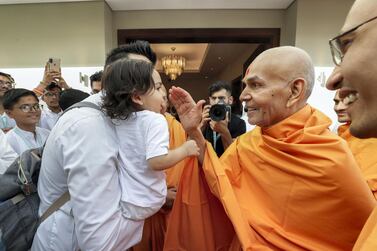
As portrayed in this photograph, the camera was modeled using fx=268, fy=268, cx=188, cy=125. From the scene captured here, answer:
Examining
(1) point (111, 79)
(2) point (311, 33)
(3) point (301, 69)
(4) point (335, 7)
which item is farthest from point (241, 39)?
(1) point (111, 79)

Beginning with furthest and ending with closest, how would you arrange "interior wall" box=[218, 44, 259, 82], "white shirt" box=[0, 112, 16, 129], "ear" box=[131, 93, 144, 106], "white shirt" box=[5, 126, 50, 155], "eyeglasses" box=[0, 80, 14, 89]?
"interior wall" box=[218, 44, 259, 82] → "eyeglasses" box=[0, 80, 14, 89] → "white shirt" box=[0, 112, 16, 129] → "white shirt" box=[5, 126, 50, 155] → "ear" box=[131, 93, 144, 106]

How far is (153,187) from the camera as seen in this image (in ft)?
2.90

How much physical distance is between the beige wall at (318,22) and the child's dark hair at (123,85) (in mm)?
2674

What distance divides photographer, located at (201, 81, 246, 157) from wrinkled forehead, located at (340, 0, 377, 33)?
817mm

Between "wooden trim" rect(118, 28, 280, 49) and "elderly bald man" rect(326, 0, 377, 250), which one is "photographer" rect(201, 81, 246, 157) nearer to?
"elderly bald man" rect(326, 0, 377, 250)

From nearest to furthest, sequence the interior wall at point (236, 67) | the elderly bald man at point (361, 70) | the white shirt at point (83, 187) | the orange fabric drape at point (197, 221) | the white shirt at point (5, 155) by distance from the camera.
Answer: the elderly bald man at point (361, 70) < the white shirt at point (83, 187) < the orange fabric drape at point (197, 221) < the white shirt at point (5, 155) < the interior wall at point (236, 67)

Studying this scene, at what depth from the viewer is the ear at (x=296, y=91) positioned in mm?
957

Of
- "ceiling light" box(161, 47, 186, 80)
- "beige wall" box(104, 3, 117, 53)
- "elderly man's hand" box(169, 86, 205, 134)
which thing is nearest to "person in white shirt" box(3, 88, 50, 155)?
"elderly man's hand" box(169, 86, 205, 134)

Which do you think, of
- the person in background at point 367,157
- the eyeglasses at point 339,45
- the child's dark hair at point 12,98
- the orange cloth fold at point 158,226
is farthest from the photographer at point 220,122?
the child's dark hair at point 12,98

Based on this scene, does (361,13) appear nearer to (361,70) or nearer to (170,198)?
(361,70)

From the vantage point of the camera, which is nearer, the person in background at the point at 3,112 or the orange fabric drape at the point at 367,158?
the orange fabric drape at the point at 367,158

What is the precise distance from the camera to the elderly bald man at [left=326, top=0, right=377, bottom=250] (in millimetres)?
477

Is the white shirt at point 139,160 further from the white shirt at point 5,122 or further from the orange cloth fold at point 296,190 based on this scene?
the white shirt at point 5,122

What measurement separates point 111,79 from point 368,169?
3.30ft
